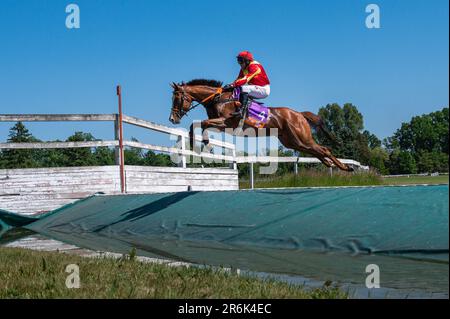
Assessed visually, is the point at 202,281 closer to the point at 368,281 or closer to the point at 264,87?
the point at 368,281

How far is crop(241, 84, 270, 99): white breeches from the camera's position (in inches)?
309

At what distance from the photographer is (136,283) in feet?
13.8

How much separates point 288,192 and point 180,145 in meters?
7.25

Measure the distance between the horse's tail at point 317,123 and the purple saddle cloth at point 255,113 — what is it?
3.55 feet

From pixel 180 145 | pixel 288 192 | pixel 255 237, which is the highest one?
pixel 180 145

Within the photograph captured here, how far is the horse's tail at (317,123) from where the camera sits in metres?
9.19

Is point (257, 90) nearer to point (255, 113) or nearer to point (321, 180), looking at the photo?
point (255, 113)

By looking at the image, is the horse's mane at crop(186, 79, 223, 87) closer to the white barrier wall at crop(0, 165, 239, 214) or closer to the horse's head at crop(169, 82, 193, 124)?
the horse's head at crop(169, 82, 193, 124)

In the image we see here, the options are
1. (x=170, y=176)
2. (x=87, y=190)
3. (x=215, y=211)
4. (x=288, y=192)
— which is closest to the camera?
(x=288, y=192)

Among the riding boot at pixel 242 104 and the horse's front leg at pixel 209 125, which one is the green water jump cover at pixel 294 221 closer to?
the horse's front leg at pixel 209 125

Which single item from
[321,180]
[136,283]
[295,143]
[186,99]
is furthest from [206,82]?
[321,180]
